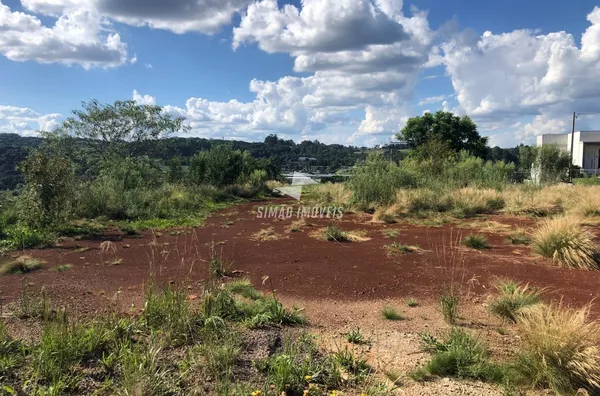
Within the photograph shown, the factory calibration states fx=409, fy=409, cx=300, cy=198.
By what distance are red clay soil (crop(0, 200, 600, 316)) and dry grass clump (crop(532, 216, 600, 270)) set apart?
0.78 feet

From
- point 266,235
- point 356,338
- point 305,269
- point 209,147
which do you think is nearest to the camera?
point 356,338

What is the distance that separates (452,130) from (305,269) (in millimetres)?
35144

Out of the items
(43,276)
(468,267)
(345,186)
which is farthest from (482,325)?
(345,186)

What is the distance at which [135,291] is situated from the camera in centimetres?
526

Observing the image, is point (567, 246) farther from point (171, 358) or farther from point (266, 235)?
point (171, 358)

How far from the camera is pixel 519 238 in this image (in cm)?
881

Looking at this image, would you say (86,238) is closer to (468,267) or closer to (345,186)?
(468,267)

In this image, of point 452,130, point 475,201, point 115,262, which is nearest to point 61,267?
point 115,262

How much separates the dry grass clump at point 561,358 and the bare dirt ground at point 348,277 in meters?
0.40

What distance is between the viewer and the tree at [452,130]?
37.9 m

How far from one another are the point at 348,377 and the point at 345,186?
584 inches

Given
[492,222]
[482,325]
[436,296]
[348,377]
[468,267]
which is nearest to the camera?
[348,377]

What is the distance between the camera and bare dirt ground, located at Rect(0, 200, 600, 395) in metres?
3.99

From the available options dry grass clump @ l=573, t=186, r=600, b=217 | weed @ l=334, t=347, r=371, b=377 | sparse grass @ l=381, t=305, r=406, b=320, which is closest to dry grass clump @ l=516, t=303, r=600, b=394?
weed @ l=334, t=347, r=371, b=377
